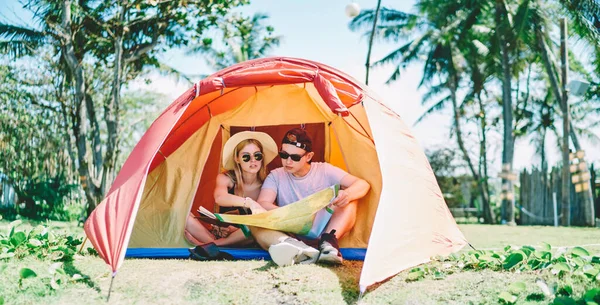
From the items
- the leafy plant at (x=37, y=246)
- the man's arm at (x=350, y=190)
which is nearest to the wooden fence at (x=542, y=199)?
the man's arm at (x=350, y=190)

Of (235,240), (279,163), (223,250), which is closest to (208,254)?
(223,250)

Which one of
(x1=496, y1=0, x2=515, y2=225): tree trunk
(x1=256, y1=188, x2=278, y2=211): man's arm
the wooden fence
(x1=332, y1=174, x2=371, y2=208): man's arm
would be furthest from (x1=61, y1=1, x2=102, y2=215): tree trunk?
the wooden fence

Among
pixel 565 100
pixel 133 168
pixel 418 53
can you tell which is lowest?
pixel 133 168

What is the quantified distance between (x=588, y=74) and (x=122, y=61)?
1550 centimetres

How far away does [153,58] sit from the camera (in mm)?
10336

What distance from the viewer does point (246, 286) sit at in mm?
3193

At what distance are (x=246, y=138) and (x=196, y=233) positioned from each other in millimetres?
950

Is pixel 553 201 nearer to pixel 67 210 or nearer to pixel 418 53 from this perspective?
pixel 418 53

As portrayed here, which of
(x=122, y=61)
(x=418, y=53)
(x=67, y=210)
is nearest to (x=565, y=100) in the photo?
(x=418, y=53)

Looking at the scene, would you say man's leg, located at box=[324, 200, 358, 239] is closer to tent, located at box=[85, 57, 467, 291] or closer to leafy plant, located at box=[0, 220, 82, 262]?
tent, located at box=[85, 57, 467, 291]

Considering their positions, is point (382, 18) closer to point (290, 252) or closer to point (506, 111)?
point (506, 111)

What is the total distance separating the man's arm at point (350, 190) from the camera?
4.26 metres

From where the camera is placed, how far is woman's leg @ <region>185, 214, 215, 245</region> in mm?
4648

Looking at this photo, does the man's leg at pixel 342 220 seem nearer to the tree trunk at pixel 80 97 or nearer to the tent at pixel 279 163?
the tent at pixel 279 163
